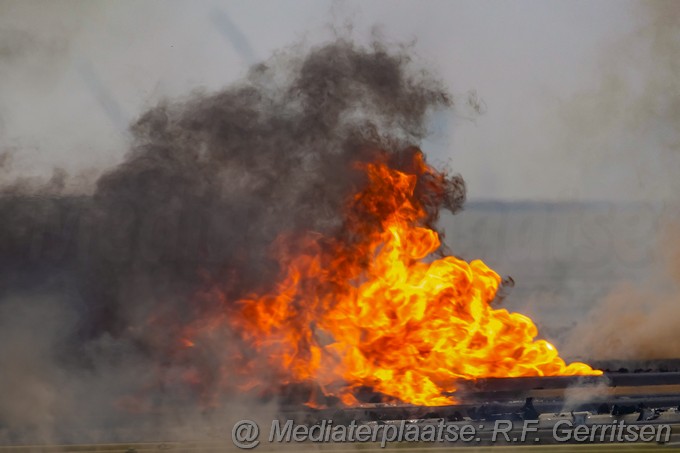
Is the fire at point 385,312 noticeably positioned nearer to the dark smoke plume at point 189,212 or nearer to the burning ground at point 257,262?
the burning ground at point 257,262

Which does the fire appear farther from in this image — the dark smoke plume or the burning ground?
the dark smoke plume

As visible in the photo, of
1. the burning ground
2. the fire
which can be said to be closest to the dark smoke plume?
the burning ground

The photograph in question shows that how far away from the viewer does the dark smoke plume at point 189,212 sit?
13.8m

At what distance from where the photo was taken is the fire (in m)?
12.8

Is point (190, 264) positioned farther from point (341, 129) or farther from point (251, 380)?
point (341, 129)

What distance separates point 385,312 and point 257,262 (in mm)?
1971

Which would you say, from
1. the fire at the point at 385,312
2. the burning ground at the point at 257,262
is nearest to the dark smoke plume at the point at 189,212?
the burning ground at the point at 257,262

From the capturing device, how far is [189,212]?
14086 mm

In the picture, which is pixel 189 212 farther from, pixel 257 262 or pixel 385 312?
pixel 385 312

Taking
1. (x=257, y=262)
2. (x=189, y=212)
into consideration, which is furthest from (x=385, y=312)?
(x=189, y=212)

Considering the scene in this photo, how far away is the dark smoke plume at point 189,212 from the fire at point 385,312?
1.17 feet

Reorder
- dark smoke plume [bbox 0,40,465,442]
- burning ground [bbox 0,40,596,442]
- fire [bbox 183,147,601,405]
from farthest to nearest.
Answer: dark smoke plume [bbox 0,40,465,442] → burning ground [bbox 0,40,596,442] → fire [bbox 183,147,601,405]

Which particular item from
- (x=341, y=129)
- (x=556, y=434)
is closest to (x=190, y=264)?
(x=341, y=129)

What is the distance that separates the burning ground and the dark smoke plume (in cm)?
2
